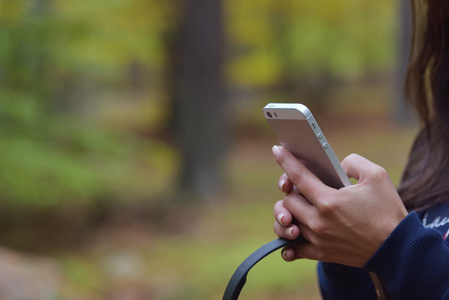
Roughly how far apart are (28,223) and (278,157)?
19.2 feet

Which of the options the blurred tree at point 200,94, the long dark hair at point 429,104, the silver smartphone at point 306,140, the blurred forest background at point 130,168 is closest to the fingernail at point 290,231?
the silver smartphone at point 306,140

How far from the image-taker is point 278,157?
1.04m

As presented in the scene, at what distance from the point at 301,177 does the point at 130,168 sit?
17.6 ft

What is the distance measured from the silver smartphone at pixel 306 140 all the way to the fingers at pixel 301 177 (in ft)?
0.08

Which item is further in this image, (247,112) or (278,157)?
(247,112)

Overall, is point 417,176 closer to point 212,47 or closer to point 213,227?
point 213,227

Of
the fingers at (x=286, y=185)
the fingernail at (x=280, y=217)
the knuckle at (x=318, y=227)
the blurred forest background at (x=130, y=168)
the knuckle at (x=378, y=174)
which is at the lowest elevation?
the blurred forest background at (x=130, y=168)

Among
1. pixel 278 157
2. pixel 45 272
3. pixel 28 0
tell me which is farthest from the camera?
pixel 28 0

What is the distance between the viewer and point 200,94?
24.6 feet

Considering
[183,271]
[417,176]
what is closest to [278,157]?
[417,176]

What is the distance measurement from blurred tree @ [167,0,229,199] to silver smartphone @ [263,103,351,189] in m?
6.52

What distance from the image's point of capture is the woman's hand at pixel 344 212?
934mm

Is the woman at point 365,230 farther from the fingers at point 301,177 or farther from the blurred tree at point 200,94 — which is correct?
the blurred tree at point 200,94

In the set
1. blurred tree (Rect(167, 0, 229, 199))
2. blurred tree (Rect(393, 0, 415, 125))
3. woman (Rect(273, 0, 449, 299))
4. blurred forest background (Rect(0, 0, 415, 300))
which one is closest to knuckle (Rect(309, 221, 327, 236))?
woman (Rect(273, 0, 449, 299))
